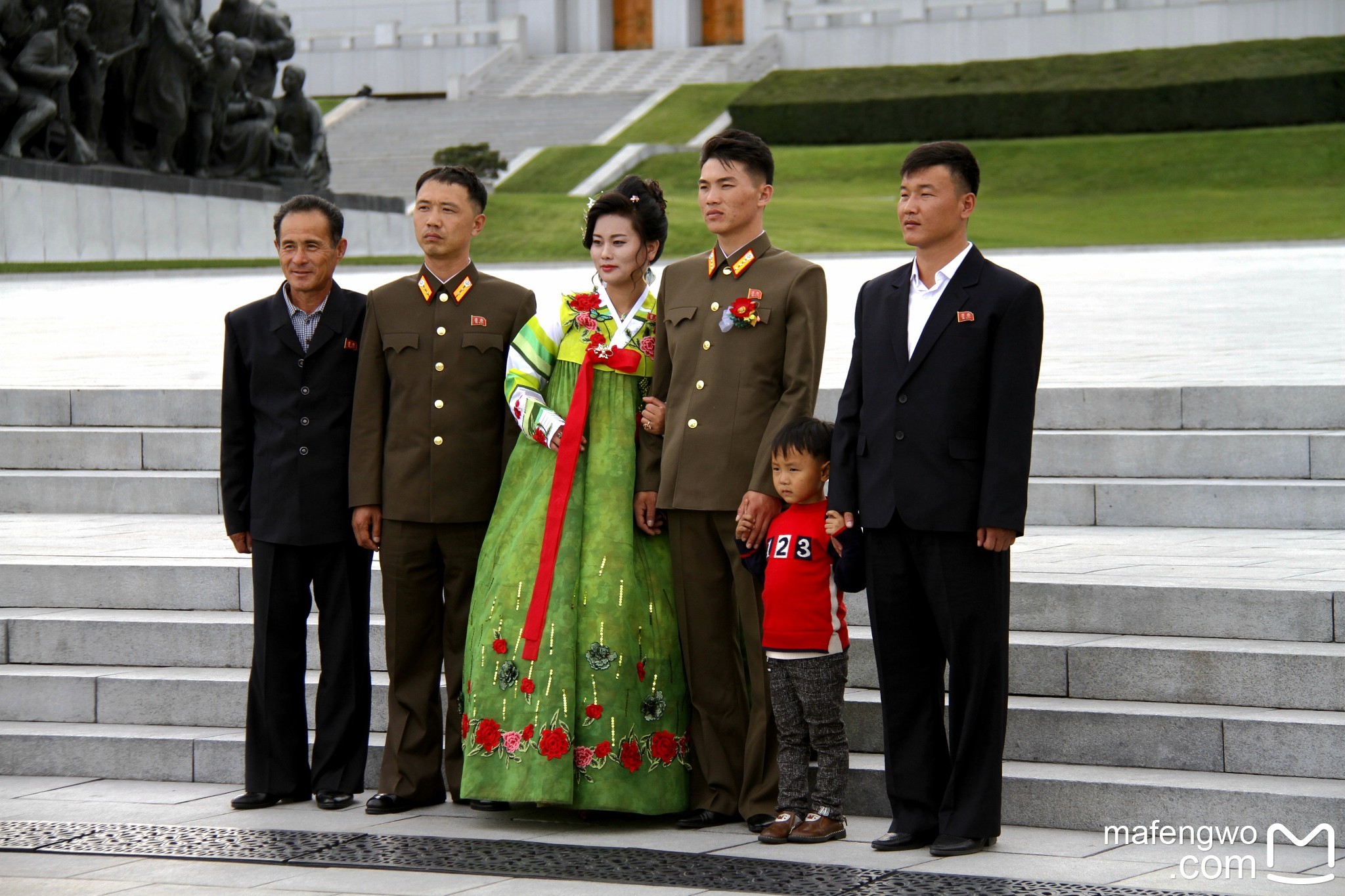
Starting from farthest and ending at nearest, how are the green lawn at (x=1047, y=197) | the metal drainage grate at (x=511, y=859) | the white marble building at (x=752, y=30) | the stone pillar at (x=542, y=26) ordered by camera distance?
1. the stone pillar at (x=542, y=26)
2. the white marble building at (x=752, y=30)
3. the green lawn at (x=1047, y=197)
4. the metal drainage grate at (x=511, y=859)

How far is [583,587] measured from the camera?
174 inches

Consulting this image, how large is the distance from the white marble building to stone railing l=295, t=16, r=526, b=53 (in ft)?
0.13

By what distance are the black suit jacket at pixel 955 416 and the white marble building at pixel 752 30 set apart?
38.3 m

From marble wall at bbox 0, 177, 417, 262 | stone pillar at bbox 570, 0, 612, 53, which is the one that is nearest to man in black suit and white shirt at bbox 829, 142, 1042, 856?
marble wall at bbox 0, 177, 417, 262

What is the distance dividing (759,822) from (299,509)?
1600 mm

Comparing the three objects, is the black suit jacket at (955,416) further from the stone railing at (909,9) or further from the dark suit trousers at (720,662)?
the stone railing at (909,9)

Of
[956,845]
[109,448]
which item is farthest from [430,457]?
[109,448]

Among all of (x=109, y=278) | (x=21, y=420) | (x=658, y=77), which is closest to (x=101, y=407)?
(x=21, y=420)

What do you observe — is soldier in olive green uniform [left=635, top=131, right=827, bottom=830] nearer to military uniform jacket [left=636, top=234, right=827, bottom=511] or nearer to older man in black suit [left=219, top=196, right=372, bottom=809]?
military uniform jacket [left=636, top=234, right=827, bottom=511]

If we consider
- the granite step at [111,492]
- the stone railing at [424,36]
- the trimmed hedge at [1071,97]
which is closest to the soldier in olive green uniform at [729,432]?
the granite step at [111,492]

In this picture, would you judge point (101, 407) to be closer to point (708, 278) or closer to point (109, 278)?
point (708, 278)

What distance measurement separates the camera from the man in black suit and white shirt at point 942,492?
4020 millimetres

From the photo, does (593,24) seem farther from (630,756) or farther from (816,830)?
(816,830)

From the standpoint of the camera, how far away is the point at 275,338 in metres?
4.76
